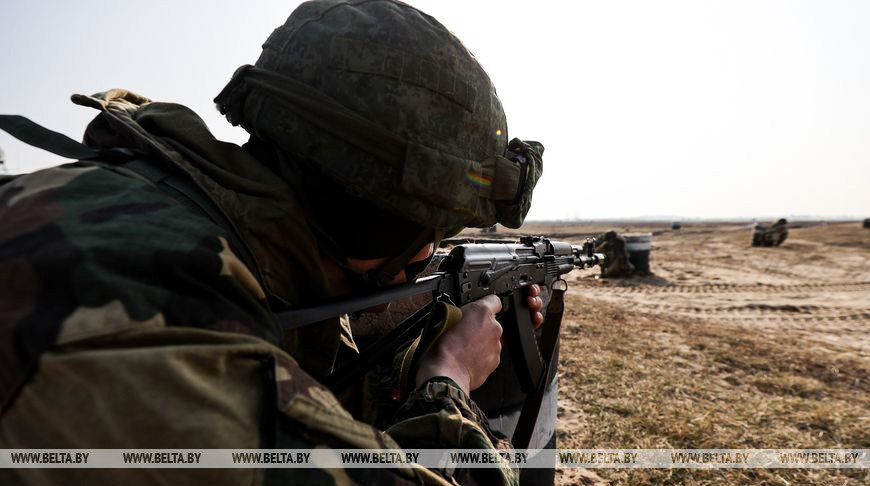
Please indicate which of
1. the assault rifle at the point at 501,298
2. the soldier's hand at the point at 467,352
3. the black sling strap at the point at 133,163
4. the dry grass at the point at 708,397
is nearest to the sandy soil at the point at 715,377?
the dry grass at the point at 708,397

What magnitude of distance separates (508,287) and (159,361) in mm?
2052

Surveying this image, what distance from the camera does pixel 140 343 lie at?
75 cm

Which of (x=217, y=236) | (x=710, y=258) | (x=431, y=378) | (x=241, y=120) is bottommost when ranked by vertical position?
(x=710, y=258)

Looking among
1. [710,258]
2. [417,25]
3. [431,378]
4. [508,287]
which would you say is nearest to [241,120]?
[417,25]

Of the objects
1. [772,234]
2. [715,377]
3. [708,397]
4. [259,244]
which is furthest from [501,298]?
[772,234]

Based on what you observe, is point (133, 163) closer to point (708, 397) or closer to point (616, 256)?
point (708, 397)

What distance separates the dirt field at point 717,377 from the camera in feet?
12.4

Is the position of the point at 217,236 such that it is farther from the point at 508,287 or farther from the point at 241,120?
the point at 508,287

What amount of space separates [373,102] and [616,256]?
1480cm

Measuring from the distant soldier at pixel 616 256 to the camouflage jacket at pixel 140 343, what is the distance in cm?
1489

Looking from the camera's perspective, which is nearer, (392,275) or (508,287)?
(392,275)

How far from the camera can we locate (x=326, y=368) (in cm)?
161

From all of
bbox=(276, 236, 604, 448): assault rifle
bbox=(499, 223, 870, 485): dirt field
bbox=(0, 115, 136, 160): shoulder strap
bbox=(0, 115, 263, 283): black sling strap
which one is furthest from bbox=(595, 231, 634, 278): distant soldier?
bbox=(0, 115, 136, 160): shoulder strap

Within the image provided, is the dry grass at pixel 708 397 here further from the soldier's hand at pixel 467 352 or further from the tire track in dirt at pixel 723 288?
the tire track in dirt at pixel 723 288
